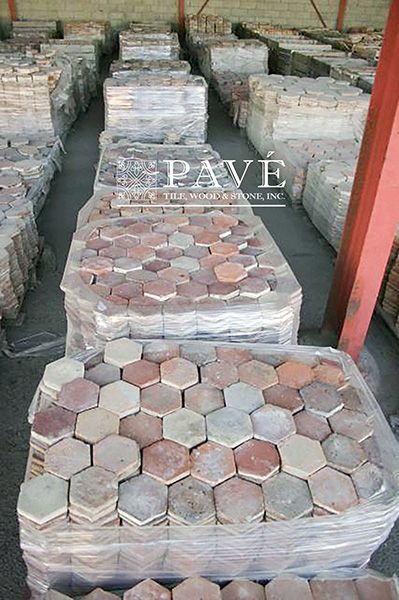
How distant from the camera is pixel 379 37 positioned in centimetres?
1301

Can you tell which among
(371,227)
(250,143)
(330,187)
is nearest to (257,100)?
(250,143)

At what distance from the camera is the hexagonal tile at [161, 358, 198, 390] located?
1.95 meters

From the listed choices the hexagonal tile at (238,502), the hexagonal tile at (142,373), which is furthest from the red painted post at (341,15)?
the hexagonal tile at (238,502)

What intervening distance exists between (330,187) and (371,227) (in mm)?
2235

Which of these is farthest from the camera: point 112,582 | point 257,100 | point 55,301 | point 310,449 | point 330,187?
point 257,100

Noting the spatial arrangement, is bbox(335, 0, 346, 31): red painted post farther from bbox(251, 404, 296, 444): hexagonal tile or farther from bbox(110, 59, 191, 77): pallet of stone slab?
bbox(251, 404, 296, 444): hexagonal tile

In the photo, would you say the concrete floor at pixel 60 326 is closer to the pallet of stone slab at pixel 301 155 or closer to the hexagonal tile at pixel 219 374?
the pallet of stone slab at pixel 301 155

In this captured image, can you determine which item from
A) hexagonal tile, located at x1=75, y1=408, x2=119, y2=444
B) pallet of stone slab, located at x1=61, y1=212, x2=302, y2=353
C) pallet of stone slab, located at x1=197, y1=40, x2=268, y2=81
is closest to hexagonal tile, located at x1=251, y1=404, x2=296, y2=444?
hexagonal tile, located at x1=75, y1=408, x2=119, y2=444

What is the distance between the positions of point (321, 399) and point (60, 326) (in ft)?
7.81

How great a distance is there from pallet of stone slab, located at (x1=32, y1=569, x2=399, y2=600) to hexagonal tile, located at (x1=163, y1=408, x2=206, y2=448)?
0.42m

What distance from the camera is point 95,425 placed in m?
1.74

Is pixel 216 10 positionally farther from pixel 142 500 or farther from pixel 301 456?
pixel 142 500

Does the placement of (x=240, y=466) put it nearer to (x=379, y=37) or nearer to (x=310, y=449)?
(x=310, y=449)

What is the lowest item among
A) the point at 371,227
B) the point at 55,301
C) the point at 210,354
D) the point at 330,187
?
the point at 55,301
